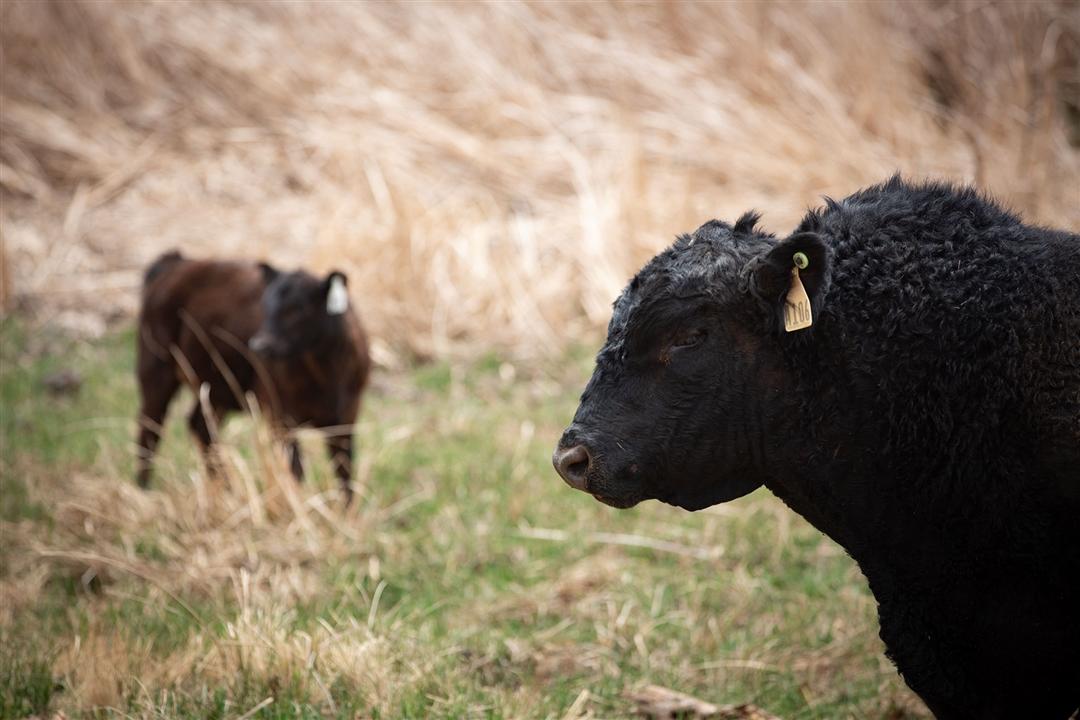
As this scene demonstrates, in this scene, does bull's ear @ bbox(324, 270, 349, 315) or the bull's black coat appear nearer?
the bull's black coat

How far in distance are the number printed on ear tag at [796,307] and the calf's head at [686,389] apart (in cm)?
7

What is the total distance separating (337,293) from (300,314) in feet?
0.89

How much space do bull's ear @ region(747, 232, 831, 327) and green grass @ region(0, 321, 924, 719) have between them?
1.75m

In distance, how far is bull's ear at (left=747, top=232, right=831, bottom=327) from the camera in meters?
3.14

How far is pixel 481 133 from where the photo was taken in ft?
43.5

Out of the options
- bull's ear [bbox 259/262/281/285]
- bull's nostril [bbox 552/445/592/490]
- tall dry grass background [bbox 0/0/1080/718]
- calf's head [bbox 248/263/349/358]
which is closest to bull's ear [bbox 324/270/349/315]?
calf's head [bbox 248/263/349/358]

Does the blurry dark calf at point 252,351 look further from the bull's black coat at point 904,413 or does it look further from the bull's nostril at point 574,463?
the bull's black coat at point 904,413

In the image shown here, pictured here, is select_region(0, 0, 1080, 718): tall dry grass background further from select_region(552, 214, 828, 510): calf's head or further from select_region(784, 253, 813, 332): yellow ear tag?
select_region(784, 253, 813, 332): yellow ear tag

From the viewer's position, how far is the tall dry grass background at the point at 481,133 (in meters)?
10.4

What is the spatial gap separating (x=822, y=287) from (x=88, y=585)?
404cm

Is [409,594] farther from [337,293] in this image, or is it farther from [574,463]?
[574,463]

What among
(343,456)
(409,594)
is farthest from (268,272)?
(409,594)

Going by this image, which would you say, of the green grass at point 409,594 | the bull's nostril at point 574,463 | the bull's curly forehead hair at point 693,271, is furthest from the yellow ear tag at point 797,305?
the green grass at point 409,594

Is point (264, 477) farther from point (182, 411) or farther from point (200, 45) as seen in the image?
point (200, 45)
